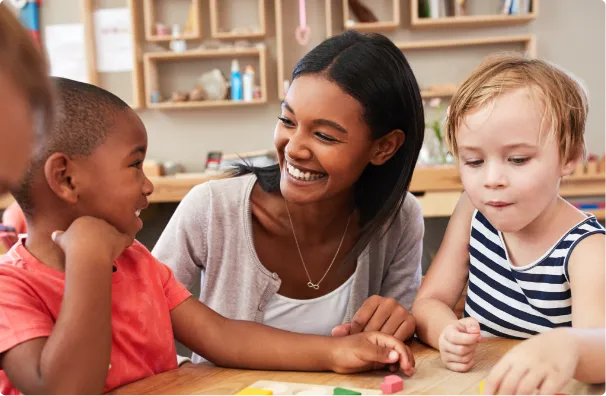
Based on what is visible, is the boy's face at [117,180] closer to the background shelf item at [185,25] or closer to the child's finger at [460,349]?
the child's finger at [460,349]

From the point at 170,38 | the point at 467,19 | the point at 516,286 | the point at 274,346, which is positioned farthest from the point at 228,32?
the point at 274,346

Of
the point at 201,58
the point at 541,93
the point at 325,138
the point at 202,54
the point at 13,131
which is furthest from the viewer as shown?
the point at 201,58

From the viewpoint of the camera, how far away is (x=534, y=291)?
117cm

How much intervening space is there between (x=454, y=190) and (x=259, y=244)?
191 cm

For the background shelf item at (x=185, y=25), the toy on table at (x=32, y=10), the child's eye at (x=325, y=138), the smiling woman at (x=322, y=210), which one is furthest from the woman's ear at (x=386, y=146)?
the toy on table at (x=32, y=10)

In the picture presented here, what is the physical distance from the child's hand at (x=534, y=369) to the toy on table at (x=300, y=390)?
145mm

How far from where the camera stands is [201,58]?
13.2 ft

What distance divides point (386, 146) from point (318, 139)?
19 centimetres

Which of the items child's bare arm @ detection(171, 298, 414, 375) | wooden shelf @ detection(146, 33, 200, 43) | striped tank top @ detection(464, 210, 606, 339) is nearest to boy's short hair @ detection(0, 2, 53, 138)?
child's bare arm @ detection(171, 298, 414, 375)

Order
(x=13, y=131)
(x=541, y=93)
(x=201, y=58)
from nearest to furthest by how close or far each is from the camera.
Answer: (x=13, y=131) < (x=541, y=93) < (x=201, y=58)

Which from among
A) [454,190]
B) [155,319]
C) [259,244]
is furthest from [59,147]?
[454,190]

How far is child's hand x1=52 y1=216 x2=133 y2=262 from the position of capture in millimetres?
902

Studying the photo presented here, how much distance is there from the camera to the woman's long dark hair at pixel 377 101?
1347mm

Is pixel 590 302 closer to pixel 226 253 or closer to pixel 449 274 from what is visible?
pixel 449 274
